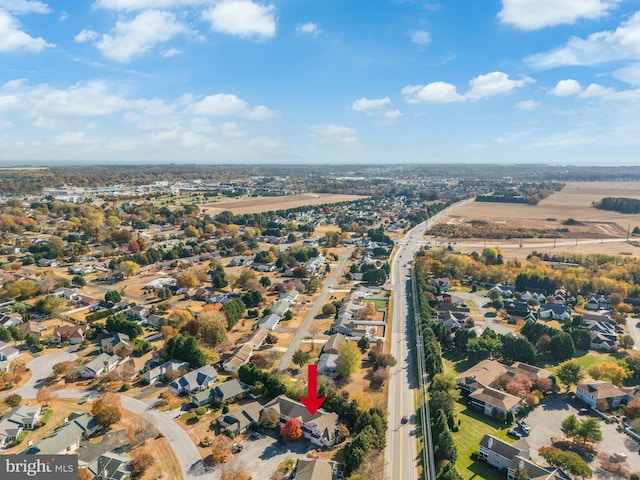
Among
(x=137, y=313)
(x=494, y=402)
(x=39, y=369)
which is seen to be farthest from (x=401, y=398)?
(x=137, y=313)

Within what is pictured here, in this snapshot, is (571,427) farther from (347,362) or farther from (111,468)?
(111,468)

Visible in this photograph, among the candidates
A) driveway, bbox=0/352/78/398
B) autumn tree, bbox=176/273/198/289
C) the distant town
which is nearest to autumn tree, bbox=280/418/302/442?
the distant town

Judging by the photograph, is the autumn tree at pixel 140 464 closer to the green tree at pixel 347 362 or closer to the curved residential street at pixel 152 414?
the curved residential street at pixel 152 414

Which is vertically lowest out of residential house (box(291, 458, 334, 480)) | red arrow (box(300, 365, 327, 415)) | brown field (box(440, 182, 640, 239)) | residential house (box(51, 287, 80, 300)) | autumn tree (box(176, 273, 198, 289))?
residential house (box(291, 458, 334, 480))

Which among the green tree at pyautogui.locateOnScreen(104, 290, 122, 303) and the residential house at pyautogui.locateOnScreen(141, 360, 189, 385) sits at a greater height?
the green tree at pyautogui.locateOnScreen(104, 290, 122, 303)

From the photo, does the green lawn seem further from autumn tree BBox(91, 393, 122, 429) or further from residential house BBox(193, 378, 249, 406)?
autumn tree BBox(91, 393, 122, 429)

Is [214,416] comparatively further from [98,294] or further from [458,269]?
[458,269]
